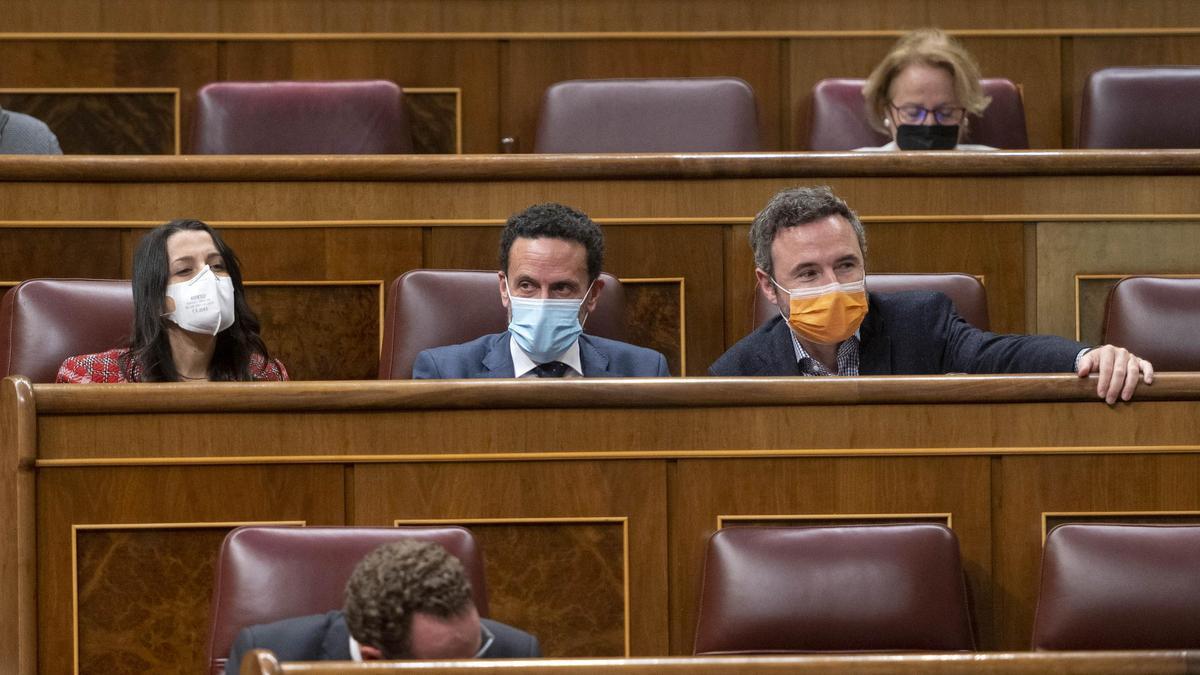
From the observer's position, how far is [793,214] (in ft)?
3.05

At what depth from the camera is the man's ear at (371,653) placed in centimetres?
57

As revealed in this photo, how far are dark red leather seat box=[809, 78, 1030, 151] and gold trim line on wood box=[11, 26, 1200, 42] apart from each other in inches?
4.2

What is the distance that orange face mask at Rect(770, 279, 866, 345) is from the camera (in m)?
0.90

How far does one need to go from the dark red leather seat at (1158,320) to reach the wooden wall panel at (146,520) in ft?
1.62

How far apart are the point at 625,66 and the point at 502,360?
0.54 meters

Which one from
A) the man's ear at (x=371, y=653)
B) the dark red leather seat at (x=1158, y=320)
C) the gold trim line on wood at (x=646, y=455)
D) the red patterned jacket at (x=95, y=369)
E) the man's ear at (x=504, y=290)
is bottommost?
the man's ear at (x=371, y=653)

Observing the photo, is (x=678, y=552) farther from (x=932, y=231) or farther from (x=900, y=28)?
(x=900, y=28)

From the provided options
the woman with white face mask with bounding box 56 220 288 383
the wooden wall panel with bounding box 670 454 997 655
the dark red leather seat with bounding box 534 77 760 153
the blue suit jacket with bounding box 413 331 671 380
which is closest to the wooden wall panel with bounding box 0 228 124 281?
the woman with white face mask with bounding box 56 220 288 383

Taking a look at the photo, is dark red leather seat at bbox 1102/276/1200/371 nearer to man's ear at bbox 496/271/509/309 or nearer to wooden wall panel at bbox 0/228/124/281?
man's ear at bbox 496/271/509/309

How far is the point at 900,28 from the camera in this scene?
1424mm

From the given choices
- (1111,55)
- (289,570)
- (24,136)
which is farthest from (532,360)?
(1111,55)

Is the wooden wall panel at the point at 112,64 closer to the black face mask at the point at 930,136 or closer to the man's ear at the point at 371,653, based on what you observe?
the black face mask at the point at 930,136

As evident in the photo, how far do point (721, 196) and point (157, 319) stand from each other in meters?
0.38

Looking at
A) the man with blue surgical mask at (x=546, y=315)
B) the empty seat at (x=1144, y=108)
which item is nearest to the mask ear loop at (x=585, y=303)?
the man with blue surgical mask at (x=546, y=315)
